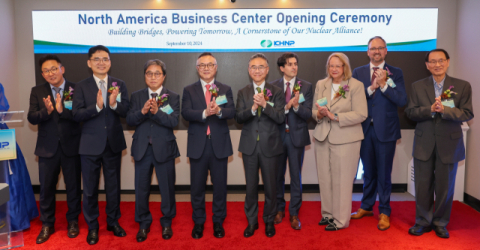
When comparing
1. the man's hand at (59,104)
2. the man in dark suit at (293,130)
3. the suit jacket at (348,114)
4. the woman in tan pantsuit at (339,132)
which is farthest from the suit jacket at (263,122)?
the man's hand at (59,104)

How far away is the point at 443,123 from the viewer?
144 inches

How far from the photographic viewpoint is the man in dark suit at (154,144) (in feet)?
11.7

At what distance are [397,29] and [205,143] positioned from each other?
380 cm

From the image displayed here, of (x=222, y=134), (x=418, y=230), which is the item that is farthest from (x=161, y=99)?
(x=418, y=230)

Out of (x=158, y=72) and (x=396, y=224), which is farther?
(x=396, y=224)

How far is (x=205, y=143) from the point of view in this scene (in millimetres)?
3660

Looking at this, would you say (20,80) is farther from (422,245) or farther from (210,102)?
(422,245)

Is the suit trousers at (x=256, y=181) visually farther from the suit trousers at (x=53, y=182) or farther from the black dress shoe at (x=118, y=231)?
the suit trousers at (x=53, y=182)

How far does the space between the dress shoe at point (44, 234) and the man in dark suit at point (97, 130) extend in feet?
1.70

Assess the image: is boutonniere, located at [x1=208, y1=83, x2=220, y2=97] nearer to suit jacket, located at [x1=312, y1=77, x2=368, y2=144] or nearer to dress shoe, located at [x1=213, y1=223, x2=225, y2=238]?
suit jacket, located at [x1=312, y1=77, x2=368, y2=144]

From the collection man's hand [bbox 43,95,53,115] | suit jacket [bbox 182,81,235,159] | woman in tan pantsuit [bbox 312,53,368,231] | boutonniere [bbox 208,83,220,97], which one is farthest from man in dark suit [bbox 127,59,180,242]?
woman in tan pantsuit [bbox 312,53,368,231]

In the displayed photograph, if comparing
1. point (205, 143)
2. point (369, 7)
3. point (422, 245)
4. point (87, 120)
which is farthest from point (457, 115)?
point (87, 120)

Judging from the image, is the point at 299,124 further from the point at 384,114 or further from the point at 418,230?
the point at 418,230

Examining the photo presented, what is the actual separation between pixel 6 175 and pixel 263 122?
3.09 metres
